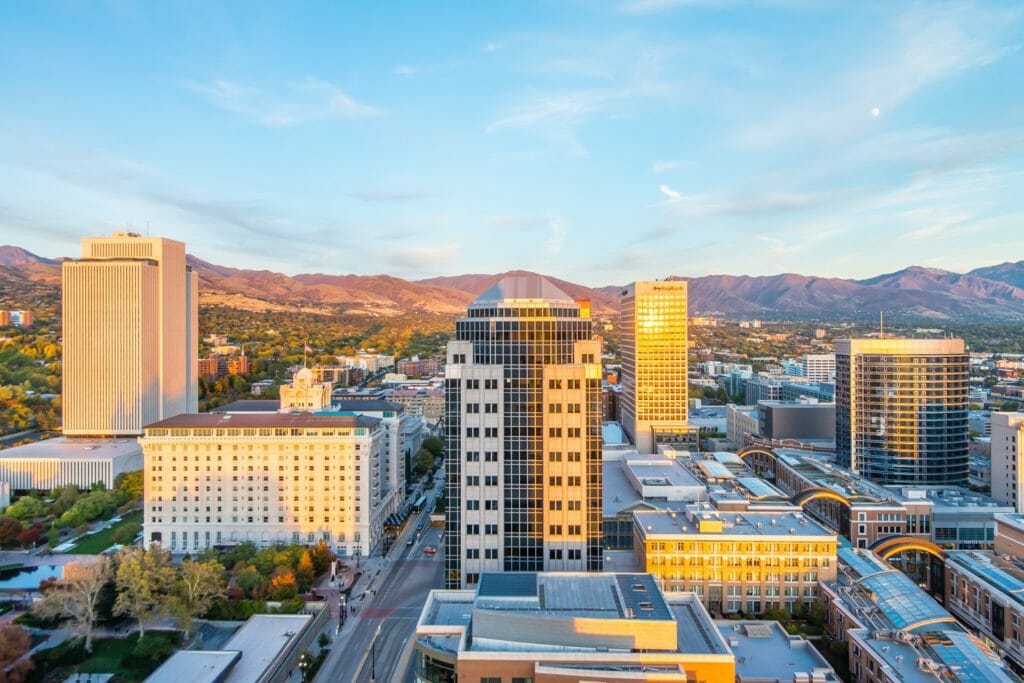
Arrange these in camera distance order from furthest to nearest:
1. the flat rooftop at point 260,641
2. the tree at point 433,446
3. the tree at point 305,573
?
the tree at point 433,446, the tree at point 305,573, the flat rooftop at point 260,641

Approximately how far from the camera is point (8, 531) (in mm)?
88938

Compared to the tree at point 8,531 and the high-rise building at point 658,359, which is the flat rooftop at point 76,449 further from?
the high-rise building at point 658,359

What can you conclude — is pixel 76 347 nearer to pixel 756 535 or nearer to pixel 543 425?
pixel 543 425

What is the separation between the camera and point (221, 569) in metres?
70.0

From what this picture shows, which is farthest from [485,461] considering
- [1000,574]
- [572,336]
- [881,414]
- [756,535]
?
[881,414]

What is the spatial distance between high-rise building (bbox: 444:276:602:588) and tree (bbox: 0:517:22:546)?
→ 69.4 metres

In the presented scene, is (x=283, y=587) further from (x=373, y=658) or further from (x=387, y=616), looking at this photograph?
(x=373, y=658)

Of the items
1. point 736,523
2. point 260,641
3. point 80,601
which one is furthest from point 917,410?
point 80,601

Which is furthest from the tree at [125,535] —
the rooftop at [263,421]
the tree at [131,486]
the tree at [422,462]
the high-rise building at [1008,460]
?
the high-rise building at [1008,460]

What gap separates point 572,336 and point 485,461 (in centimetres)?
1276

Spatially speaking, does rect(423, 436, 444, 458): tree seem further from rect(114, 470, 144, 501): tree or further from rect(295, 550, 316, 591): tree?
rect(295, 550, 316, 591): tree

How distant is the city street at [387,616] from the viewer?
5688cm

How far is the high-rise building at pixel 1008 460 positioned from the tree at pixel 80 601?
338ft

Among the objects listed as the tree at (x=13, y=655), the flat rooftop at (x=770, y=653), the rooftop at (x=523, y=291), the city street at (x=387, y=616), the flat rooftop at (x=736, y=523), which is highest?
the rooftop at (x=523, y=291)
